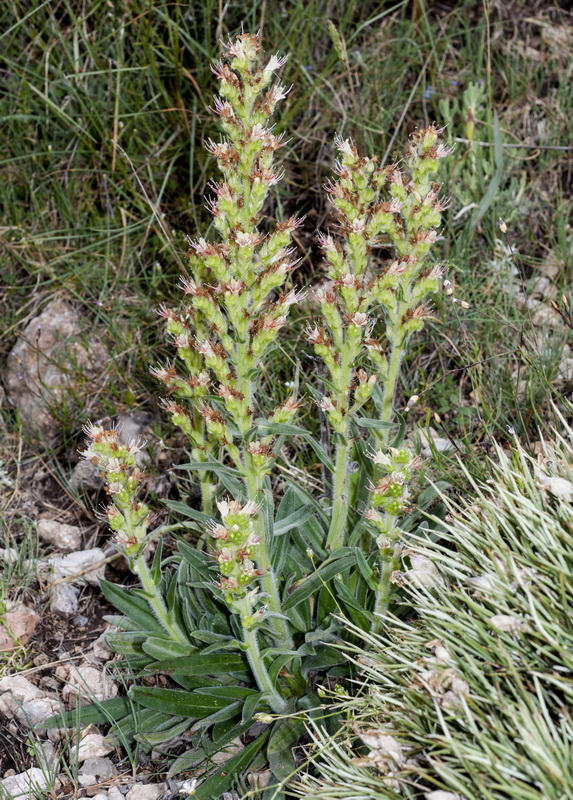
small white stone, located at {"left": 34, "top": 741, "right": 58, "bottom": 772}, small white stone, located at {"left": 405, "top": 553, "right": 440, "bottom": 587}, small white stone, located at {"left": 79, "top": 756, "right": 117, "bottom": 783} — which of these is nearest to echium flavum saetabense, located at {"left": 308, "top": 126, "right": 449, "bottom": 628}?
small white stone, located at {"left": 405, "top": 553, "right": 440, "bottom": 587}

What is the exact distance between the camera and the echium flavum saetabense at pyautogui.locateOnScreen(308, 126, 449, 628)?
2551mm

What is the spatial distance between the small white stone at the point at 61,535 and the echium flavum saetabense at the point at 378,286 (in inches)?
63.4

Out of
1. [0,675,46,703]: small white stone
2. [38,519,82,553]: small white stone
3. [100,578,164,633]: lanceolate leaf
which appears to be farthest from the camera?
[38,519,82,553]: small white stone

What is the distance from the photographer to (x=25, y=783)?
113 inches

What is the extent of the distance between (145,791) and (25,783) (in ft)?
1.38

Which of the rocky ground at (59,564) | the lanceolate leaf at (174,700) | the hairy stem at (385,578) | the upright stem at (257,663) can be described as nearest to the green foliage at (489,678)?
the hairy stem at (385,578)

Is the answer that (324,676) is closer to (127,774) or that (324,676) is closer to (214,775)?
(214,775)

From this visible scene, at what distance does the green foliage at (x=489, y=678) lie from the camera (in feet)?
5.97

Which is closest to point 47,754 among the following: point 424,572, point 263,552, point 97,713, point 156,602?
point 97,713

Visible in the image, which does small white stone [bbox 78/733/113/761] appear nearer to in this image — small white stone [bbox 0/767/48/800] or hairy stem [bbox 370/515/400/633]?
small white stone [bbox 0/767/48/800]

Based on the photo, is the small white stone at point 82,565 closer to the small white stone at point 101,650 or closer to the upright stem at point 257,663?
the small white stone at point 101,650

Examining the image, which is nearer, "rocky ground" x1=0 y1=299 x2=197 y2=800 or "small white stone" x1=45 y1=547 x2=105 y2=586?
"rocky ground" x1=0 y1=299 x2=197 y2=800

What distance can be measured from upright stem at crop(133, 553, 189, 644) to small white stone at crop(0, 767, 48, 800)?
0.63 metres

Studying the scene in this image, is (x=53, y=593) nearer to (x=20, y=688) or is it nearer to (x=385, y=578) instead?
(x=20, y=688)
